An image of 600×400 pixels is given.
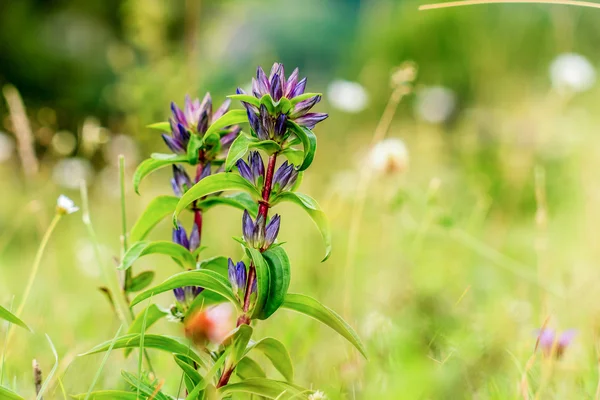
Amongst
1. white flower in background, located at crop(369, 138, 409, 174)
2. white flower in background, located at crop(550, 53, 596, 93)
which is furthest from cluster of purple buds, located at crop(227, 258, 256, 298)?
white flower in background, located at crop(550, 53, 596, 93)

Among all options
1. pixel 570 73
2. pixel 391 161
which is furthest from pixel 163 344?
pixel 570 73

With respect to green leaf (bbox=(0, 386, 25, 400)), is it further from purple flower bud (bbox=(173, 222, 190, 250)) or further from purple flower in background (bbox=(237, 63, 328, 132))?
purple flower in background (bbox=(237, 63, 328, 132))

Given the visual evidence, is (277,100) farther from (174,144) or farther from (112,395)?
(112,395)

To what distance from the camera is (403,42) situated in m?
6.78

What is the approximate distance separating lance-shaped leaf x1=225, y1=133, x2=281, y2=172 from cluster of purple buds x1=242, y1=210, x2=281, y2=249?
8 centimetres

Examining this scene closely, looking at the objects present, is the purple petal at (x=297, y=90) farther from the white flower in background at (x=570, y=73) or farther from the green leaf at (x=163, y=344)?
the white flower in background at (x=570, y=73)

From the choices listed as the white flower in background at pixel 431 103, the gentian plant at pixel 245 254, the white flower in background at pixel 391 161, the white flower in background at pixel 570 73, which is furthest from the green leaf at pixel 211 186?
the white flower in background at pixel 431 103

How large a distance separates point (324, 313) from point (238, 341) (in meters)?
0.11

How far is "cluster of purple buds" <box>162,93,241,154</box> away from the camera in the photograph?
0.99 m

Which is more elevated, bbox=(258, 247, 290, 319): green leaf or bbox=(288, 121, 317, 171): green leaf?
bbox=(288, 121, 317, 171): green leaf

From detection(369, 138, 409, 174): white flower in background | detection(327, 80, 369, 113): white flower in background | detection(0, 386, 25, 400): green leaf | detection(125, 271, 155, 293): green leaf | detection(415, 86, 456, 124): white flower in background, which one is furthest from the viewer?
detection(415, 86, 456, 124): white flower in background

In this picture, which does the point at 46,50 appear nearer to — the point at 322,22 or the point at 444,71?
the point at 444,71

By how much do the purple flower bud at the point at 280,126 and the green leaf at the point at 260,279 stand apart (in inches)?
5.6

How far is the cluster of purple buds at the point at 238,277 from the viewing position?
2.84 ft
